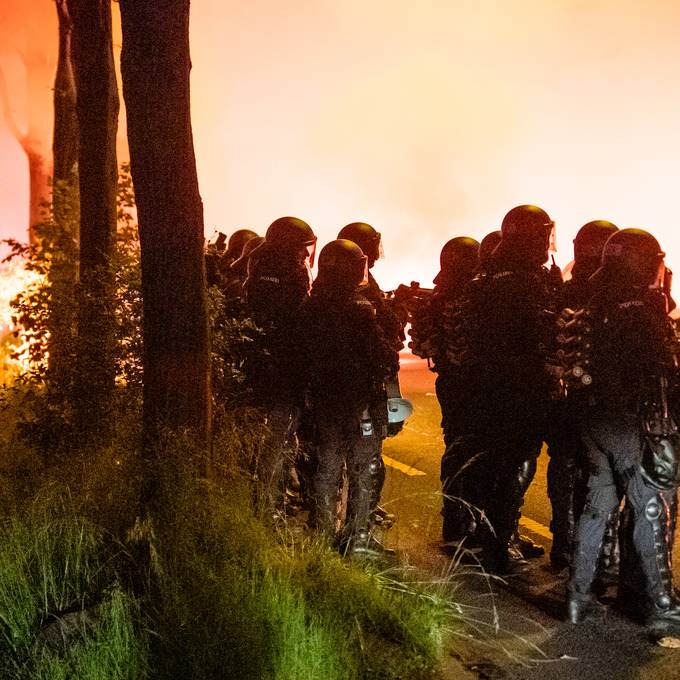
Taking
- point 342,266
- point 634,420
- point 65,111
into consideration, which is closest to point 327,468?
point 342,266

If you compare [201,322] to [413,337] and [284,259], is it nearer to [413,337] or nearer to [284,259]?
[284,259]

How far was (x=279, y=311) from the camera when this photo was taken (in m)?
5.86

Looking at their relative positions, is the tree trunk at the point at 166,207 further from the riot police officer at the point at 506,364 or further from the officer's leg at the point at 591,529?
the officer's leg at the point at 591,529

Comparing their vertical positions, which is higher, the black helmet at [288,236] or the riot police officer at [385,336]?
the black helmet at [288,236]

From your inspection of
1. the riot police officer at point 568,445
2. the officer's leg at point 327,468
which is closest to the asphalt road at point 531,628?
the riot police officer at point 568,445

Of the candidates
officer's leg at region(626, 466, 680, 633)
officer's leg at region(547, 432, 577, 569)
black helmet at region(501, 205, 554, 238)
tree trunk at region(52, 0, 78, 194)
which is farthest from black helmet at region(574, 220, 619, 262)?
tree trunk at region(52, 0, 78, 194)

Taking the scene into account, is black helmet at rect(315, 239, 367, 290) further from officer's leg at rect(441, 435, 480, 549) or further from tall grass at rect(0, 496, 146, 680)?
tall grass at rect(0, 496, 146, 680)

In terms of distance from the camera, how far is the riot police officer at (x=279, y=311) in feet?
18.7

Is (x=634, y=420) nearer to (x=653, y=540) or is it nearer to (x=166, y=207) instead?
(x=653, y=540)

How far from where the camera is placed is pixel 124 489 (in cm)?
447

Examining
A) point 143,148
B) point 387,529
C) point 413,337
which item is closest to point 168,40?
point 143,148

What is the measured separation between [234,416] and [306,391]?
547 millimetres

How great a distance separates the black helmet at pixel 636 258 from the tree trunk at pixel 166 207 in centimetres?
219

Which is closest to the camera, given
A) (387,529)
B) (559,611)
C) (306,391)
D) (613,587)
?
(559,611)
